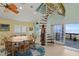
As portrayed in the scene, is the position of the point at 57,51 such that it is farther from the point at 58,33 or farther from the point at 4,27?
the point at 4,27

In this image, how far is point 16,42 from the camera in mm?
1792

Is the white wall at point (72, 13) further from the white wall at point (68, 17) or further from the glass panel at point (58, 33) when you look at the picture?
the glass panel at point (58, 33)

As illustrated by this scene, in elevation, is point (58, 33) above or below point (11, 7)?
below

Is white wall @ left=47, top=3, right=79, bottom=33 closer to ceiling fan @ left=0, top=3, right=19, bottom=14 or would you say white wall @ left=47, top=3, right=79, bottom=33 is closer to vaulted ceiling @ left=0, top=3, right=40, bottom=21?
vaulted ceiling @ left=0, top=3, right=40, bottom=21

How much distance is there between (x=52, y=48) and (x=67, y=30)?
0.38 meters

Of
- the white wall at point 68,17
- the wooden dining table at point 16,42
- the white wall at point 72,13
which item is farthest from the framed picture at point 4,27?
the white wall at point 72,13

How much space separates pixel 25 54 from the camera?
184 cm

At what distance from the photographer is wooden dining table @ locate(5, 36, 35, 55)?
1.77m

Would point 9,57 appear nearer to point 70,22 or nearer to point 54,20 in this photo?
point 54,20

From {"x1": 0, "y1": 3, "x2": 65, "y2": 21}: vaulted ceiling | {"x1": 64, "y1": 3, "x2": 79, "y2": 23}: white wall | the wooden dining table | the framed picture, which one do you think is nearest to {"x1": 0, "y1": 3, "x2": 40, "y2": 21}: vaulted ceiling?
{"x1": 0, "y1": 3, "x2": 65, "y2": 21}: vaulted ceiling

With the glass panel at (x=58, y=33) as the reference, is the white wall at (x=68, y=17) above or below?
above

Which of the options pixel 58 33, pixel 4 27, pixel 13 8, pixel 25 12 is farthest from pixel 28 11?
pixel 58 33

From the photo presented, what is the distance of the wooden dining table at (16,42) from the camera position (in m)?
1.77

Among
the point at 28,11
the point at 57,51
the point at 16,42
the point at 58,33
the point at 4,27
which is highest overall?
the point at 28,11
